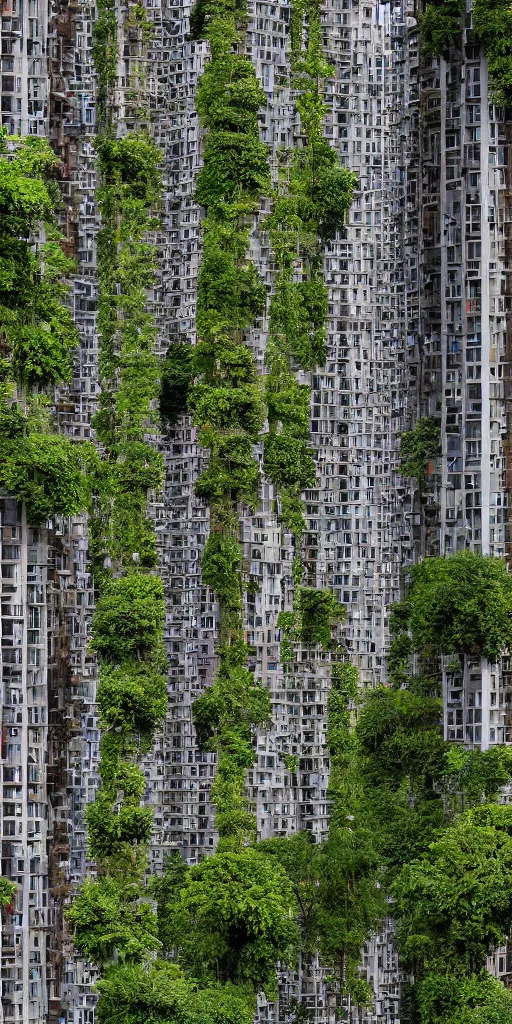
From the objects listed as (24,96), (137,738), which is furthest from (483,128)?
(137,738)

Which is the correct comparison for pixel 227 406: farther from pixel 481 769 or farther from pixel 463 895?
pixel 463 895

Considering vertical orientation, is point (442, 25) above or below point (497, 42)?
above

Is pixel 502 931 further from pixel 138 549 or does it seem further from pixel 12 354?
pixel 12 354

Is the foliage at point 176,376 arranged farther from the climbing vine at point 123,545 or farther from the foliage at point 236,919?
the foliage at point 236,919

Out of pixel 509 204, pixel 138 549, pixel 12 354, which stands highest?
pixel 509 204

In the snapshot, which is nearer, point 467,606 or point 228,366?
point 467,606

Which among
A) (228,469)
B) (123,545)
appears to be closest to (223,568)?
(228,469)

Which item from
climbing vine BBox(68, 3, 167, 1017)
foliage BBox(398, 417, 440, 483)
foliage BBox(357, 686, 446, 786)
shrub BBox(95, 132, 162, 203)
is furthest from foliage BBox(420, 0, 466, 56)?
foliage BBox(357, 686, 446, 786)
